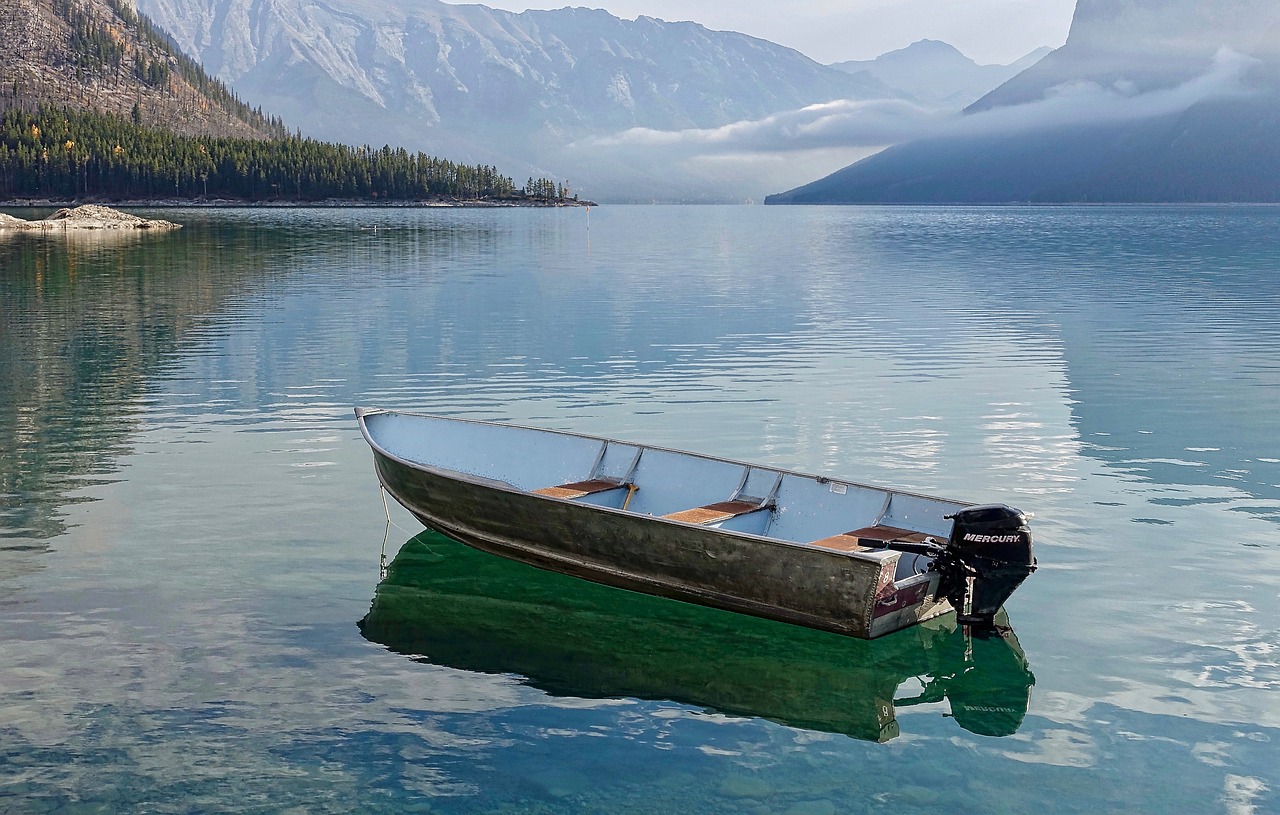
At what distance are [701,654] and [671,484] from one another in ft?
16.6

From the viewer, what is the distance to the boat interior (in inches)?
743

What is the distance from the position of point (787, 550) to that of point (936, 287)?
69166 millimetres

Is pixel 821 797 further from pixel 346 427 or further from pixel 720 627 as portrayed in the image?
pixel 346 427

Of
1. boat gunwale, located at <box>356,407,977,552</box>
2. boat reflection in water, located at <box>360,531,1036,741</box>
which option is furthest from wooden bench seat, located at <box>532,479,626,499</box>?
boat reflection in water, located at <box>360,531,1036,741</box>

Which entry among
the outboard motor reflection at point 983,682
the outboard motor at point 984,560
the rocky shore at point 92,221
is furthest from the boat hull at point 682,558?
the rocky shore at point 92,221

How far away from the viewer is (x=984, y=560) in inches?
650

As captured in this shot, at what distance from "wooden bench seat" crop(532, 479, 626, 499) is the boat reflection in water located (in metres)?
1.65

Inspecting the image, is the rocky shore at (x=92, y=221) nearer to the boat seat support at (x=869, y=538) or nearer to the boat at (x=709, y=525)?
the boat at (x=709, y=525)

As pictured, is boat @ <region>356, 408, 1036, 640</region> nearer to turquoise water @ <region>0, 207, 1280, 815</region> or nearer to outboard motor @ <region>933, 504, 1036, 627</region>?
outboard motor @ <region>933, 504, 1036, 627</region>

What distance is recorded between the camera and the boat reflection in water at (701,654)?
51.2ft

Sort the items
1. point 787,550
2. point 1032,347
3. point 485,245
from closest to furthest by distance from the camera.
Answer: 1. point 787,550
2. point 1032,347
3. point 485,245

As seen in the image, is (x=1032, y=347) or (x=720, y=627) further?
(x=1032, y=347)

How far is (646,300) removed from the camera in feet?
237

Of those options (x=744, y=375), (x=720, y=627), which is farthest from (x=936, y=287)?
(x=720, y=627)
